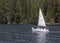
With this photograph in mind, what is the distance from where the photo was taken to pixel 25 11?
135125 mm

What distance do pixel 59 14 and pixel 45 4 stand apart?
786 cm

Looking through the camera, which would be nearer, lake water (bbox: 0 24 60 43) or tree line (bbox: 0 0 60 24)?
lake water (bbox: 0 24 60 43)

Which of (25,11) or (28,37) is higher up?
(25,11)

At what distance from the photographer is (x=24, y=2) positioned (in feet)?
446

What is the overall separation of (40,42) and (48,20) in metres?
75.6

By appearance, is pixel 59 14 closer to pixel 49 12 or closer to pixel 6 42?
pixel 49 12

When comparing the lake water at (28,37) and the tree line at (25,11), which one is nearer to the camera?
the lake water at (28,37)

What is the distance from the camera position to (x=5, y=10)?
13638 centimetres

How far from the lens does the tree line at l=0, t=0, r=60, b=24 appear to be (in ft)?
431

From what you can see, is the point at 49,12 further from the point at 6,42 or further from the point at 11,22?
the point at 6,42

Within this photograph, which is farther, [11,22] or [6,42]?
[11,22]

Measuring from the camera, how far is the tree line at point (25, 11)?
431ft

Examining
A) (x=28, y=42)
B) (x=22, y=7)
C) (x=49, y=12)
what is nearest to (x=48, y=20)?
(x=49, y=12)

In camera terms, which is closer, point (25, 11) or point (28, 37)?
point (28, 37)
